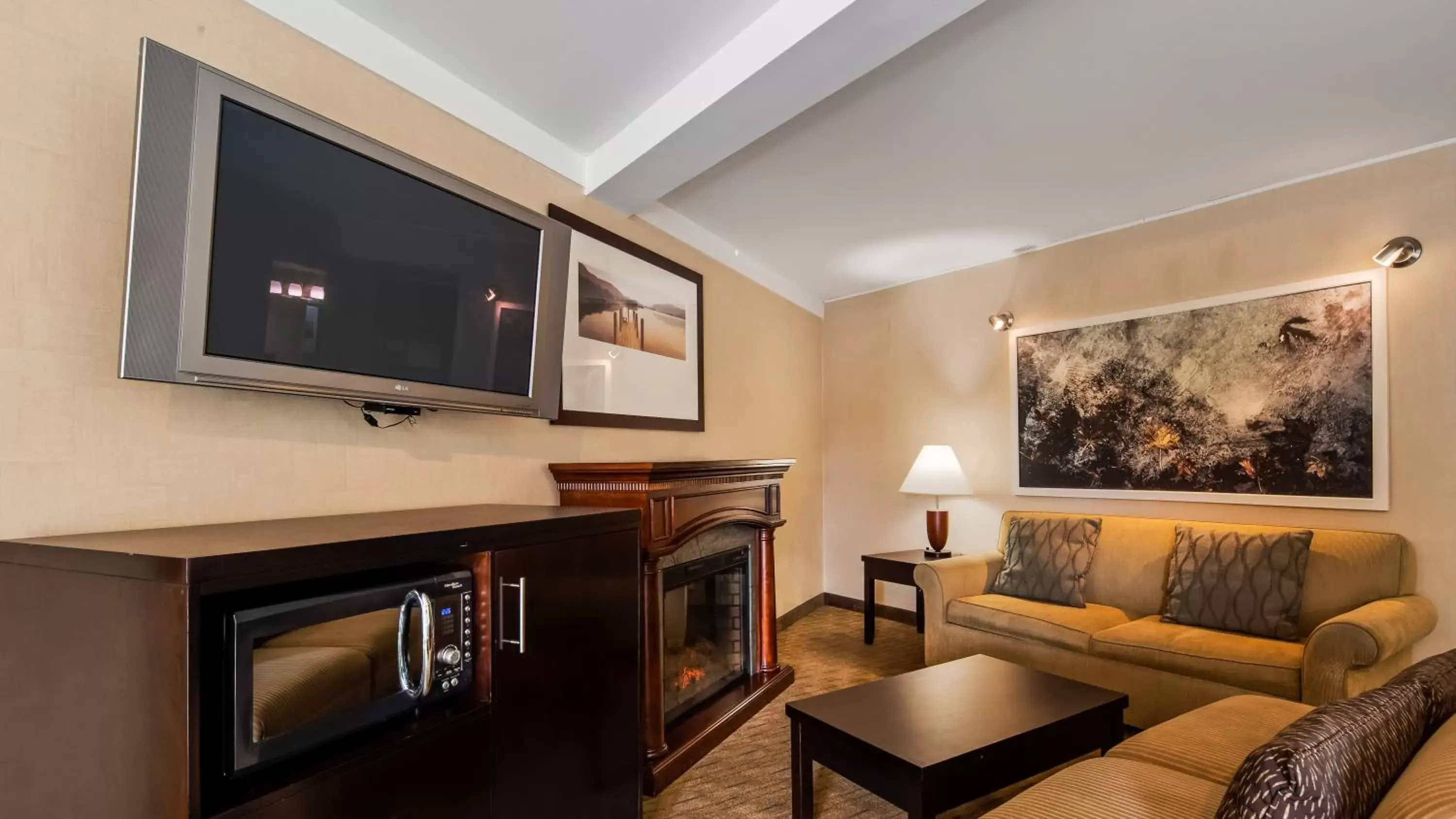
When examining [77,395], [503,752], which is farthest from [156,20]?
[503,752]

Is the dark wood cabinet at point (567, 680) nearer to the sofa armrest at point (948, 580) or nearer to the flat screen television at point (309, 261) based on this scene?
the flat screen television at point (309, 261)

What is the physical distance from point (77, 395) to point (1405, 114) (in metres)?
4.24

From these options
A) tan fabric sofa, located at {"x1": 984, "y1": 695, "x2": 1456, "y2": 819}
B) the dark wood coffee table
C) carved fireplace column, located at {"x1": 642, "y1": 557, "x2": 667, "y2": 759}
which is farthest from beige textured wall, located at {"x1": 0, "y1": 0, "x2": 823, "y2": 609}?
tan fabric sofa, located at {"x1": 984, "y1": 695, "x2": 1456, "y2": 819}

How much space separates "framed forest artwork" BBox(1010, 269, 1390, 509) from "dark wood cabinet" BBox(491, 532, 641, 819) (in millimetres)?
2885

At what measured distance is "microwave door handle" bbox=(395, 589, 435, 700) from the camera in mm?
1380

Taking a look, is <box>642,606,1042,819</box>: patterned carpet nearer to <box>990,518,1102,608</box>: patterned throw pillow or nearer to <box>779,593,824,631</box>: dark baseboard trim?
<box>779,593,824,631</box>: dark baseboard trim

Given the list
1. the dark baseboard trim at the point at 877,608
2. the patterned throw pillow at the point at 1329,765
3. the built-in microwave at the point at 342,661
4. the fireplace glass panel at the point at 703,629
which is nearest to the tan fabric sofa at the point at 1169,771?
the patterned throw pillow at the point at 1329,765

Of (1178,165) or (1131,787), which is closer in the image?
(1131,787)

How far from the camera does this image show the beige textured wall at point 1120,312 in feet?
9.10

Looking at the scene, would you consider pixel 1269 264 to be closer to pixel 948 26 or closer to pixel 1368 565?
pixel 1368 565

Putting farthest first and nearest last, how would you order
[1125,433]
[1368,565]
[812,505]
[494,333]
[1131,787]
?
[812,505] < [1125,433] < [1368,565] < [494,333] < [1131,787]

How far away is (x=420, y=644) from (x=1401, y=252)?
12.7ft

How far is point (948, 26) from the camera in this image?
2.01 meters

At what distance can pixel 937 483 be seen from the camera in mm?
4035
